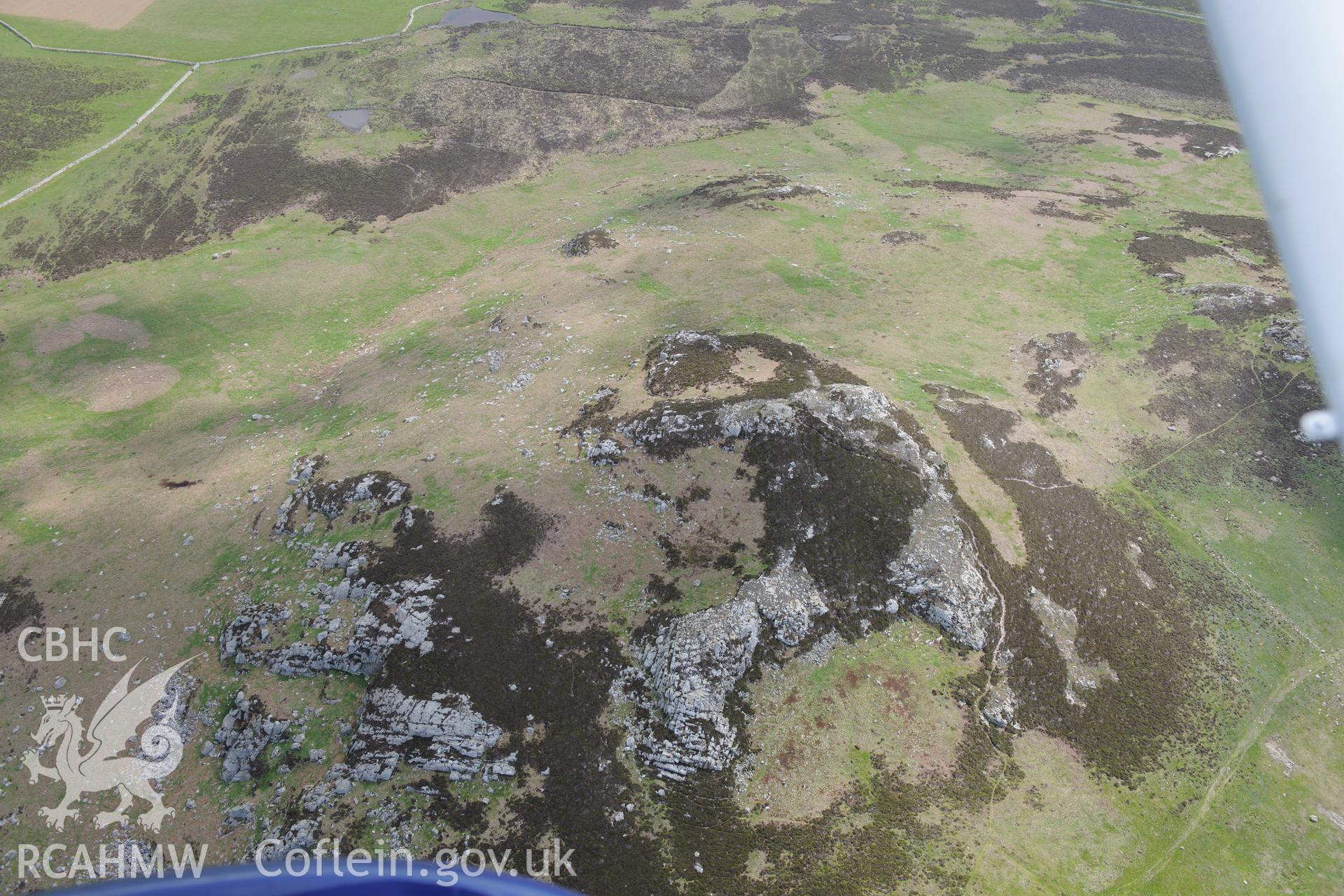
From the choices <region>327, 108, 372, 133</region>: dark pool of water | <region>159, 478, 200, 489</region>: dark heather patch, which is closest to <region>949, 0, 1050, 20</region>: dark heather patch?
<region>327, 108, 372, 133</region>: dark pool of water

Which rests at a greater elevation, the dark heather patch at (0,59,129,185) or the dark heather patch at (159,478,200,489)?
the dark heather patch at (0,59,129,185)

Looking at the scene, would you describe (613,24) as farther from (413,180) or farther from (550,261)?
(550,261)

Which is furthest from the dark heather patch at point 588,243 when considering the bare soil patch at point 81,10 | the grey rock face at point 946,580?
the bare soil patch at point 81,10

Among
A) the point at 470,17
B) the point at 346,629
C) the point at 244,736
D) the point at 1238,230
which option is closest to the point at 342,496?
the point at 346,629

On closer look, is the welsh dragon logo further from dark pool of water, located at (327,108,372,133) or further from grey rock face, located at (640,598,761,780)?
dark pool of water, located at (327,108,372,133)

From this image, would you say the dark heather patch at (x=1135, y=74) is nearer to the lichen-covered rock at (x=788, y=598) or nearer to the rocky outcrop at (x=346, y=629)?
the lichen-covered rock at (x=788, y=598)

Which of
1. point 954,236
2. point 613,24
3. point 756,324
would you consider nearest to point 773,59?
point 613,24

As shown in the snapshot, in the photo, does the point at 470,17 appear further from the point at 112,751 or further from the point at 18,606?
the point at 112,751
